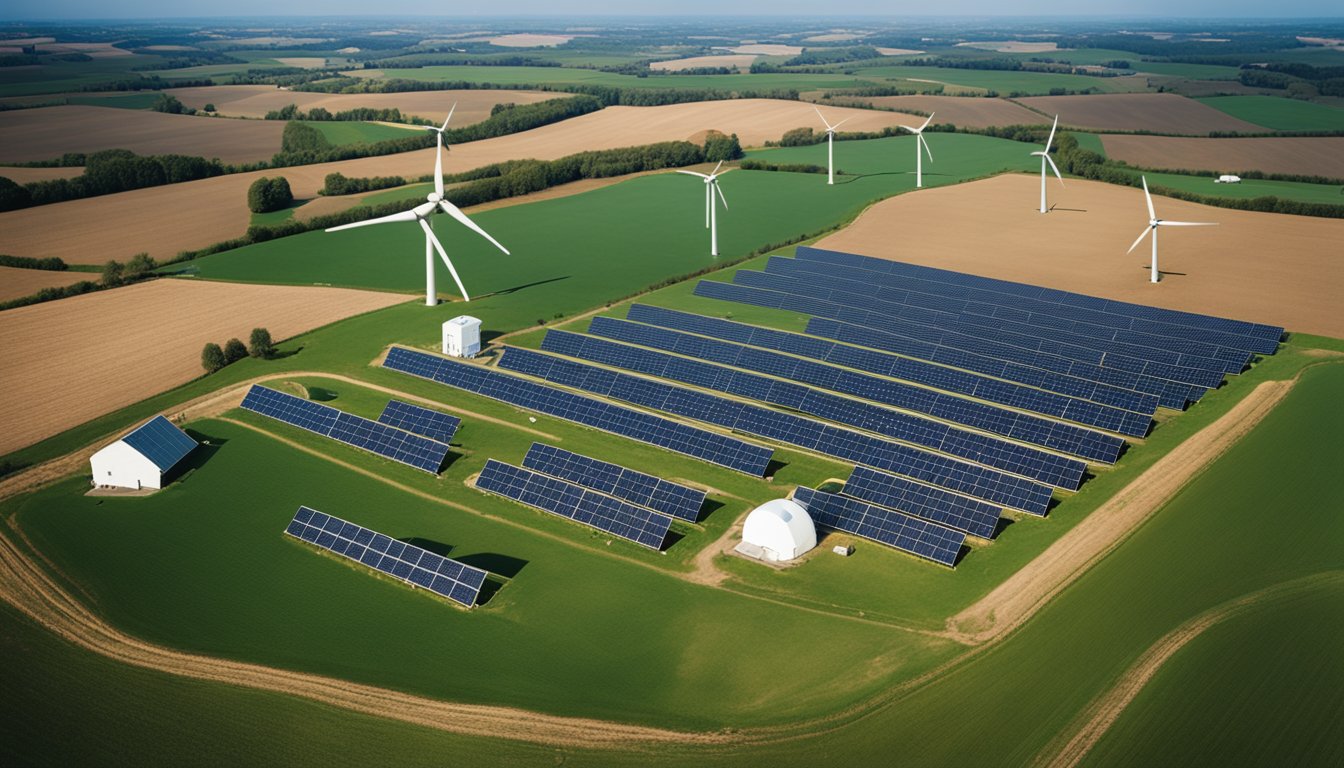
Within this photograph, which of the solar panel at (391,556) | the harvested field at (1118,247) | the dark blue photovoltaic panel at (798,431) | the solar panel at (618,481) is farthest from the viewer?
the harvested field at (1118,247)

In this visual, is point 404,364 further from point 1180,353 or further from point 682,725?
point 1180,353

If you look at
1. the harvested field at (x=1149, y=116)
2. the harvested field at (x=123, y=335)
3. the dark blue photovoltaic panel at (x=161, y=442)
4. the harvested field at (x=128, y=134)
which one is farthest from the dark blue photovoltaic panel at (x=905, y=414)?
the harvested field at (x=1149, y=116)

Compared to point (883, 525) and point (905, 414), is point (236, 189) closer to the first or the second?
point (905, 414)

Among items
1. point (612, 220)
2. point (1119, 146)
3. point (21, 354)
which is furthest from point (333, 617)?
point (1119, 146)

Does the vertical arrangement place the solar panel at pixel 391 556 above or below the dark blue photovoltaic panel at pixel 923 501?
below

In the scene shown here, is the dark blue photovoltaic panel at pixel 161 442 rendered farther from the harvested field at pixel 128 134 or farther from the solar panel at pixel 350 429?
the harvested field at pixel 128 134

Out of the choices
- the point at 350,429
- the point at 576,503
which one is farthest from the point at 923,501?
the point at 350,429

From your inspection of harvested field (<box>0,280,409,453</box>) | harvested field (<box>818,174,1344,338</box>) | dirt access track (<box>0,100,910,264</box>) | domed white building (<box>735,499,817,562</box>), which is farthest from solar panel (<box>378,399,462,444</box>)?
harvested field (<box>818,174,1344,338</box>)
